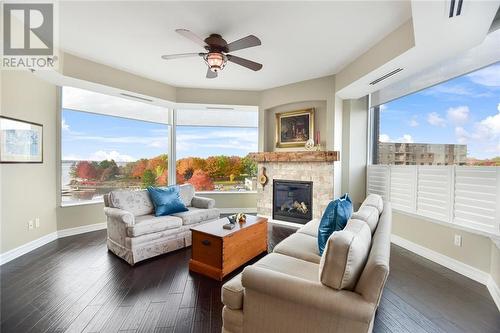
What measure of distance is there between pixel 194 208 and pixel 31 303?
2.22 meters

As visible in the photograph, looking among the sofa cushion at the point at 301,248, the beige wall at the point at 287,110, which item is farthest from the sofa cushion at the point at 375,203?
the beige wall at the point at 287,110

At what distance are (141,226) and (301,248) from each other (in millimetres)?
2030

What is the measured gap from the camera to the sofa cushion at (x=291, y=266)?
66.7 inches

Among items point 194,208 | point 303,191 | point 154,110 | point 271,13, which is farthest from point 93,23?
point 303,191

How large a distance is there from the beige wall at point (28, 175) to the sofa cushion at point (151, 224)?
1507 millimetres

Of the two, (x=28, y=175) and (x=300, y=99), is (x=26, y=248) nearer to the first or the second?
(x=28, y=175)

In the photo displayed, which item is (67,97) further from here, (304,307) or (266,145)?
(304,307)

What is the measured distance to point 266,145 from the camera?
201 inches

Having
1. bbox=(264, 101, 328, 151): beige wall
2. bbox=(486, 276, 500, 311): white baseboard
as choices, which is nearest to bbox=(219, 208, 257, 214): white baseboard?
bbox=(264, 101, 328, 151): beige wall

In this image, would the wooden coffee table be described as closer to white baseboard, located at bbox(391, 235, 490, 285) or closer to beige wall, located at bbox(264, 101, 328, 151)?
white baseboard, located at bbox(391, 235, 490, 285)

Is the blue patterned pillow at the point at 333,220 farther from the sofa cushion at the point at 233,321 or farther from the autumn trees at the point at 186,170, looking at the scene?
the autumn trees at the point at 186,170

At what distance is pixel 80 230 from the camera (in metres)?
3.87

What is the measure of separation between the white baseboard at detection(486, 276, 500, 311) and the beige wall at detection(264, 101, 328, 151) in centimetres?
284

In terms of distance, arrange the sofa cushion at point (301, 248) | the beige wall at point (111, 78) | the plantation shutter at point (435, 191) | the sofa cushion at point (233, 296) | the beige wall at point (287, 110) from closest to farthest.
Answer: the sofa cushion at point (233, 296) → the sofa cushion at point (301, 248) → the plantation shutter at point (435, 191) → the beige wall at point (111, 78) → the beige wall at point (287, 110)
